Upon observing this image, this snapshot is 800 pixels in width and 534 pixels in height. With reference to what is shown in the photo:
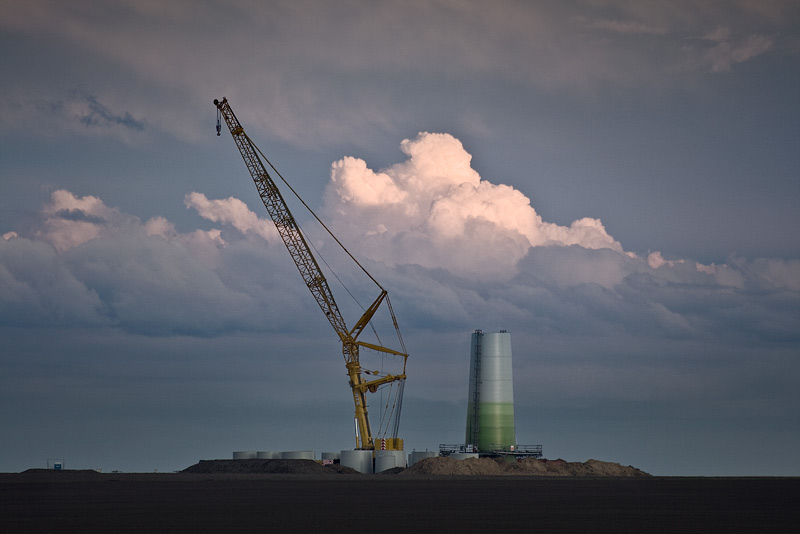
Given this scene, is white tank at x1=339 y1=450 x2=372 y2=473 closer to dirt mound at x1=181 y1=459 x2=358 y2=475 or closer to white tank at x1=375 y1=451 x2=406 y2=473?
white tank at x1=375 y1=451 x2=406 y2=473

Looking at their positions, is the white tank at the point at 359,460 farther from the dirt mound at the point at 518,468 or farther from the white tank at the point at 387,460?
the dirt mound at the point at 518,468

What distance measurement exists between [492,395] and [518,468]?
1081 centimetres

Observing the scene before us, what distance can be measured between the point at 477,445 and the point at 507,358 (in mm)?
12129

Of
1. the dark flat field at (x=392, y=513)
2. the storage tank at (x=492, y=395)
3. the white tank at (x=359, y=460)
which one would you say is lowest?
the dark flat field at (x=392, y=513)

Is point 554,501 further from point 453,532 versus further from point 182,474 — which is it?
point 182,474

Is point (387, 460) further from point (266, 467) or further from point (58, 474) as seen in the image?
point (58, 474)

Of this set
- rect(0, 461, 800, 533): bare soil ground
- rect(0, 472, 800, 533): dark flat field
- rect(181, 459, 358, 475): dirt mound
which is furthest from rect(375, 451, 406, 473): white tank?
rect(0, 472, 800, 533): dark flat field

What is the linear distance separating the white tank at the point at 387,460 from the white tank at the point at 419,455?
347cm

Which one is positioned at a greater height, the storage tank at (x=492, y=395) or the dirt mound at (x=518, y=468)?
the storage tank at (x=492, y=395)

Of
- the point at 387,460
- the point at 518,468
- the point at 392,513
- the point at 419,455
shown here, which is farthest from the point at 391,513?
the point at 419,455

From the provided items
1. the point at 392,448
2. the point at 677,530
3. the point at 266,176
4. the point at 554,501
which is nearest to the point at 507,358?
the point at 392,448

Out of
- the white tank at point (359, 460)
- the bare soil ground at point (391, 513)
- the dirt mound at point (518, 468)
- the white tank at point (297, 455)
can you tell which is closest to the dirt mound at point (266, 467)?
the white tank at point (359, 460)

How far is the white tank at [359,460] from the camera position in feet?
447

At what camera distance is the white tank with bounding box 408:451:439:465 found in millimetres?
138875
